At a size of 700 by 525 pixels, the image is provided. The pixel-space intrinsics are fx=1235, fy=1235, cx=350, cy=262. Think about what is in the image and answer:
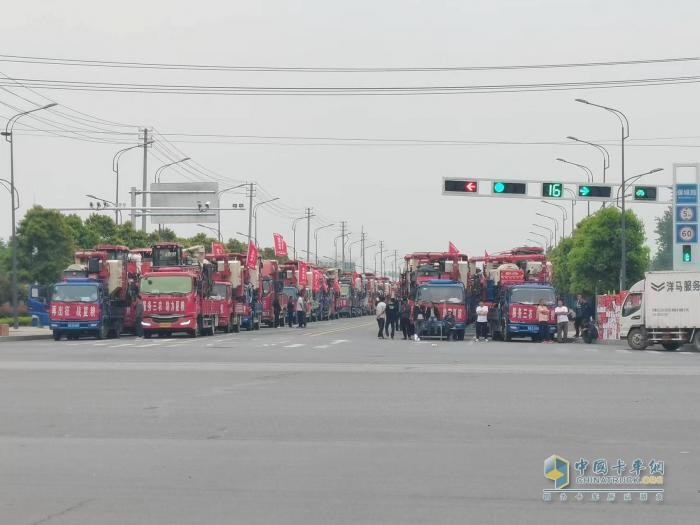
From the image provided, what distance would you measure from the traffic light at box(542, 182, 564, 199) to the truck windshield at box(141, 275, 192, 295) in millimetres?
16023

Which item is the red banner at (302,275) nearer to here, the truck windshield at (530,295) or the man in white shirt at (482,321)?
the man in white shirt at (482,321)

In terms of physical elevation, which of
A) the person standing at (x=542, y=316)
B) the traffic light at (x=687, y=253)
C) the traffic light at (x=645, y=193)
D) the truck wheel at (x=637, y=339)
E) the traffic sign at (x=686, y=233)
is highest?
the traffic light at (x=645, y=193)

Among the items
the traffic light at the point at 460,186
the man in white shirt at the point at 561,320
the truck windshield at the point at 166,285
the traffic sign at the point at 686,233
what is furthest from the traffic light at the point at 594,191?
the truck windshield at the point at 166,285

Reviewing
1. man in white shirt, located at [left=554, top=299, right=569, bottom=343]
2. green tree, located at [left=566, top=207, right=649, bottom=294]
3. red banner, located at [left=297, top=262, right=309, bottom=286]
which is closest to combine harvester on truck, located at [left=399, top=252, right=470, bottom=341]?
man in white shirt, located at [left=554, top=299, right=569, bottom=343]

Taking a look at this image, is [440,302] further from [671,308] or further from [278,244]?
[278,244]

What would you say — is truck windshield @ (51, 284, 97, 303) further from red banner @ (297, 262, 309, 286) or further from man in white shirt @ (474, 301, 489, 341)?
red banner @ (297, 262, 309, 286)

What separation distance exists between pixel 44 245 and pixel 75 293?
21.6 m

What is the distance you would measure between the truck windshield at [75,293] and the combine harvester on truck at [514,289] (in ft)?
55.0

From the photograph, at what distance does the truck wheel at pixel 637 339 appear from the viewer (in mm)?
43062

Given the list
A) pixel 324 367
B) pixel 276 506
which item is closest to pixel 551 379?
pixel 324 367

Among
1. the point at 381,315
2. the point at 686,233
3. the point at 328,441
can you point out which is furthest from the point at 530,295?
the point at 328,441

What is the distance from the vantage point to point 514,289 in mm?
50875

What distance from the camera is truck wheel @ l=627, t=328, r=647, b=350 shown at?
141ft

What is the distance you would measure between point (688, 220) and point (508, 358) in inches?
820
